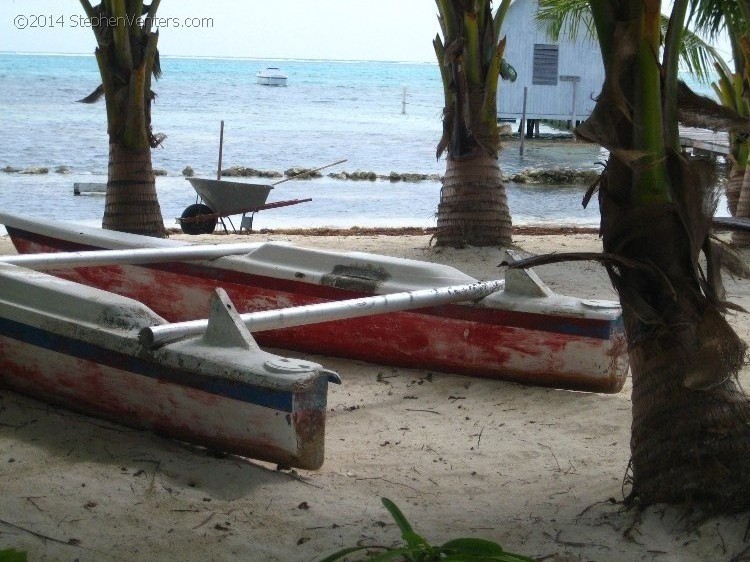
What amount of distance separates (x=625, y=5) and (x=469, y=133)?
18.0 feet

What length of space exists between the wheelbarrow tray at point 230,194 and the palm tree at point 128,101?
3.31 metres

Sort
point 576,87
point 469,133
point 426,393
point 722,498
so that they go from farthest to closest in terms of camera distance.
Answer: point 576,87, point 469,133, point 426,393, point 722,498

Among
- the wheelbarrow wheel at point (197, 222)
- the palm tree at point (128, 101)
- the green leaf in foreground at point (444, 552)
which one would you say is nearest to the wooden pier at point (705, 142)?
the wheelbarrow wheel at point (197, 222)

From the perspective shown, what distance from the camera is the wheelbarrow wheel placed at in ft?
37.0

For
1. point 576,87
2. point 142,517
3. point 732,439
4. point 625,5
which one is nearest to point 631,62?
point 625,5

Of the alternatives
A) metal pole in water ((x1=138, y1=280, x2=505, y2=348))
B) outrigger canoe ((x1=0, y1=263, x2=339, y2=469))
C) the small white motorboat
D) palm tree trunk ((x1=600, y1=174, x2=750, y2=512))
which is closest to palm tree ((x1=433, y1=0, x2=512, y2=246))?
metal pole in water ((x1=138, y1=280, x2=505, y2=348))

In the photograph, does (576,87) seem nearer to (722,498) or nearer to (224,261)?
(224,261)

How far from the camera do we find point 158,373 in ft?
12.1

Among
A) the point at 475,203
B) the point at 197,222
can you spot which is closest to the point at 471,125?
the point at 475,203

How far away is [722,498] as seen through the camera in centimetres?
282

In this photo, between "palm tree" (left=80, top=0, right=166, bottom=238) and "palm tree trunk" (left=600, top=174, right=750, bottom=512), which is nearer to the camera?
"palm tree trunk" (left=600, top=174, right=750, bottom=512)

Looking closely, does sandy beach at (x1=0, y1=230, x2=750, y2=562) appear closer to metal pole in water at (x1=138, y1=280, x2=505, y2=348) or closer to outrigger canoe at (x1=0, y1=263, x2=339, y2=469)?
outrigger canoe at (x1=0, y1=263, x2=339, y2=469)

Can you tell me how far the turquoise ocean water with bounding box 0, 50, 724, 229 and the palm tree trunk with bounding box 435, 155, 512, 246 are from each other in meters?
4.83

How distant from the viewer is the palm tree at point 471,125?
8.04 metres
